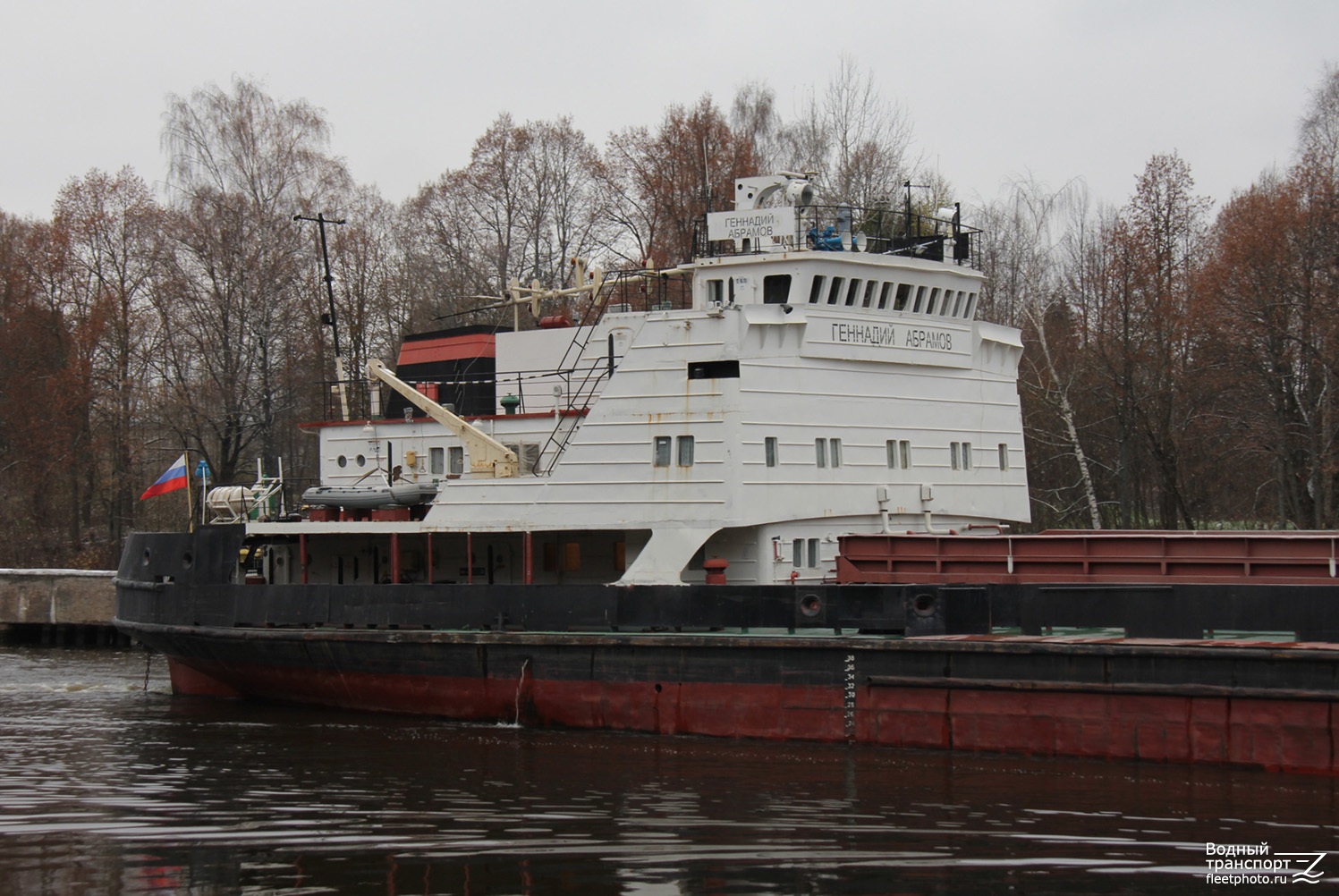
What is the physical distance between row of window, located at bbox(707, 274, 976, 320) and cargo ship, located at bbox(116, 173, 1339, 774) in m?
0.04

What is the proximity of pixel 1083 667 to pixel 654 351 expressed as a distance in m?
6.53

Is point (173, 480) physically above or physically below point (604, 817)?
above

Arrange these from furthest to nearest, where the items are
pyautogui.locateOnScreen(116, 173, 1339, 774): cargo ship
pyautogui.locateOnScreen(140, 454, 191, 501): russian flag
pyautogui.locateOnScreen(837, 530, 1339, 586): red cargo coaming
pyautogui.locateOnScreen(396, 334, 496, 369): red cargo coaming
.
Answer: pyautogui.locateOnScreen(396, 334, 496, 369): red cargo coaming < pyautogui.locateOnScreen(140, 454, 191, 501): russian flag < pyautogui.locateOnScreen(837, 530, 1339, 586): red cargo coaming < pyautogui.locateOnScreen(116, 173, 1339, 774): cargo ship

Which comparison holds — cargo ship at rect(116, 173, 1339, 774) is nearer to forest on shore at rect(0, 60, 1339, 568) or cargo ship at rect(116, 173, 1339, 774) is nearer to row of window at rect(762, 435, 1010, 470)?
row of window at rect(762, 435, 1010, 470)

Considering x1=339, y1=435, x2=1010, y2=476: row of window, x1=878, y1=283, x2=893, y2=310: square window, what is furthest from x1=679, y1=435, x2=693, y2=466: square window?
x1=878, y1=283, x2=893, y2=310: square window

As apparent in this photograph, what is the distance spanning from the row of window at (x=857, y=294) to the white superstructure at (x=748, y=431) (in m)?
0.03

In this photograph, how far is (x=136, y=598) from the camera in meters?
20.5

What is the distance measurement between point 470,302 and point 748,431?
91.7 feet

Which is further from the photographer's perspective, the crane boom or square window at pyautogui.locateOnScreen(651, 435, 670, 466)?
the crane boom

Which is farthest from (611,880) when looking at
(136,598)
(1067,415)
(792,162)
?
(792,162)

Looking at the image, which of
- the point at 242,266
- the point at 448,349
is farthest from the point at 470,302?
the point at 448,349

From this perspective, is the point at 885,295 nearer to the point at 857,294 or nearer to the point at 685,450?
the point at 857,294

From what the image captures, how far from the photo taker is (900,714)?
15266 millimetres

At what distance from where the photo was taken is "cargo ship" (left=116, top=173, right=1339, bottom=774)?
571 inches
